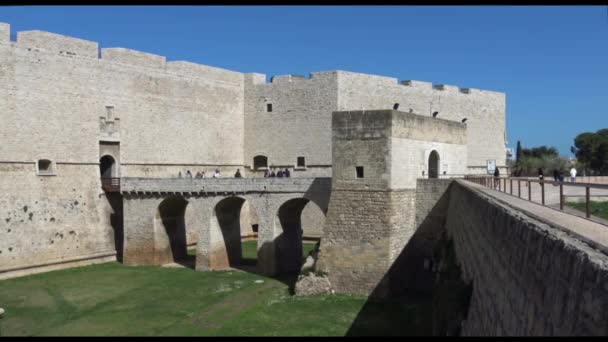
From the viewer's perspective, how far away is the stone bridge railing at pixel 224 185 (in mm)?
19234

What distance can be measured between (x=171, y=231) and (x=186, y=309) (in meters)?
7.81

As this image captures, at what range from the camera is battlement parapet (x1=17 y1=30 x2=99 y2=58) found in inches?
818

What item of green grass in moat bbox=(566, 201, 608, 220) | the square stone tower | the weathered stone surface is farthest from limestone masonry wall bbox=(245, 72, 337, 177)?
green grass in moat bbox=(566, 201, 608, 220)

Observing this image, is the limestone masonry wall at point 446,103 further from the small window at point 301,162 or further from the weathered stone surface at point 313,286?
the weathered stone surface at point 313,286

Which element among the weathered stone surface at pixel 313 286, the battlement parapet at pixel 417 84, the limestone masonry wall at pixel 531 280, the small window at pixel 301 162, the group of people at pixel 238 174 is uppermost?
the battlement parapet at pixel 417 84

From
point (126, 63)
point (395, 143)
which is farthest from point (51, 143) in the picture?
point (395, 143)

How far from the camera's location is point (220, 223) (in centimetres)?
2145

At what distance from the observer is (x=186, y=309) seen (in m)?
15.7

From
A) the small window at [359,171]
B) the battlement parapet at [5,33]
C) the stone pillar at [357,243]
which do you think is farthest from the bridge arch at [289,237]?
the battlement parapet at [5,33]

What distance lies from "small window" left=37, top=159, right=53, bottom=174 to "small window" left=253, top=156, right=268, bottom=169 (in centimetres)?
1025

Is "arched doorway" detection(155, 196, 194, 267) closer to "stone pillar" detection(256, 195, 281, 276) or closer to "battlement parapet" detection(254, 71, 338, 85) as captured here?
"stone pillar" detection(256, 195, 281, 276)

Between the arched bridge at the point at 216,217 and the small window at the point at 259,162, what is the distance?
646 cm

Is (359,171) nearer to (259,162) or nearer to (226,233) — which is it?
(226,233)

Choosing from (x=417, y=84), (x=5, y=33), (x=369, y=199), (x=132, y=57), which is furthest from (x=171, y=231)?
(x=417, y=84)
